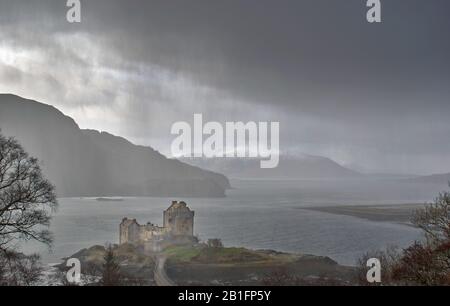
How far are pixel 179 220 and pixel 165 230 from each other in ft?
4.98

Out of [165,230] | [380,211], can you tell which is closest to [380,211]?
[380,211]

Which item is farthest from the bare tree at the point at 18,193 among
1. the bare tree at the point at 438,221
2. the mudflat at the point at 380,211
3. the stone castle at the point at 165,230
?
the mudflat at the point at 380,211

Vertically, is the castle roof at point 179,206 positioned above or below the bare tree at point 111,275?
above

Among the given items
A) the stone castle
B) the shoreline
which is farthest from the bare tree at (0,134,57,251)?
the shoreline

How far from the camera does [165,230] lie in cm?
1451

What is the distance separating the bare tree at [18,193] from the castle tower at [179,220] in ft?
24.9

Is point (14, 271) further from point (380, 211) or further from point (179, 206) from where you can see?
point (380, 211)

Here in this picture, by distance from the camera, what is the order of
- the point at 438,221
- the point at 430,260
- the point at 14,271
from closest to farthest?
the point at 430,260 → the point at 14,271 → the point at 438,221

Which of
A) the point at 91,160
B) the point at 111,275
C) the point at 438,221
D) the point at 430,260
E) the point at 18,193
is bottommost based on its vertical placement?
the point at 111,275

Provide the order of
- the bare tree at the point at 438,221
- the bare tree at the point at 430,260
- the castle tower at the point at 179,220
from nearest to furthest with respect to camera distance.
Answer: the bare tree at the point at 430,260, the bare tree at the point at 438,221, the castle tower at the point at 179,220

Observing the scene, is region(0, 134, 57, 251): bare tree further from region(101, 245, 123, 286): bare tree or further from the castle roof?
the castle roof

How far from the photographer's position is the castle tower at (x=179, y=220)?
14789 millimetres

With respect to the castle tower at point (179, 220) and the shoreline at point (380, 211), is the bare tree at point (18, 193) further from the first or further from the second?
the shoreline at point (380, 211)
